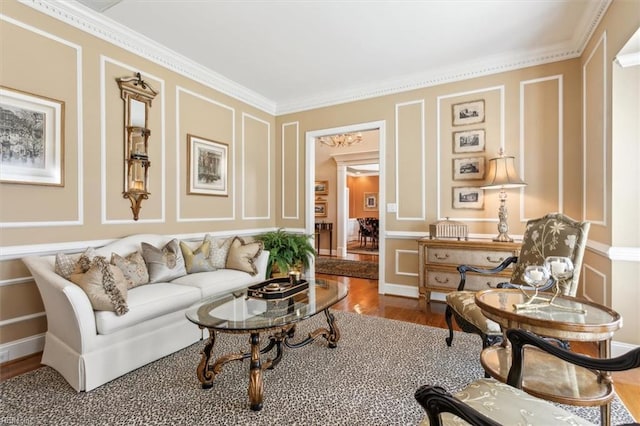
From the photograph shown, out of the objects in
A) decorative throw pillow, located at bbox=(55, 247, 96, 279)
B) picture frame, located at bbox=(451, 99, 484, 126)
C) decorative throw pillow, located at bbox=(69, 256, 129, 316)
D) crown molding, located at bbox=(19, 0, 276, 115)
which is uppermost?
crown molding, located at bbox=(19, 0, 276, 115)

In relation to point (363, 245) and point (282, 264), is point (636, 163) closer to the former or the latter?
point (282, 264)

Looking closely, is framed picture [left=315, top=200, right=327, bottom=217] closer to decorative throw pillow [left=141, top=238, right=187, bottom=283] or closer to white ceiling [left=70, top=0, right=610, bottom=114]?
white ceiling [left=70, top=0, right=610, bottom=114]

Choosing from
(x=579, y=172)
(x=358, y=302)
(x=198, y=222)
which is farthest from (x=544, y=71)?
(x=198, y=222)

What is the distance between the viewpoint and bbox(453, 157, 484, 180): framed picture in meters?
3.77

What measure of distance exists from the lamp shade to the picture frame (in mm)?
674

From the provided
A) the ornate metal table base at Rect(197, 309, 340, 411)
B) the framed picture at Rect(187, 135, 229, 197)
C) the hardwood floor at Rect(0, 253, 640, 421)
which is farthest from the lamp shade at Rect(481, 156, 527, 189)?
the framed picture at Rect(187, 135, 229, 197)

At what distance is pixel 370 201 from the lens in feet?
37.6

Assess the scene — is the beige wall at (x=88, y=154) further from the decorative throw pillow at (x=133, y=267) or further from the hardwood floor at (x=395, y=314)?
the decorative throw pillow at (x=133, y=267)

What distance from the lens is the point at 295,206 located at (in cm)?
512

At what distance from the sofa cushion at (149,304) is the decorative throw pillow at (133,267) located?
0.23ft

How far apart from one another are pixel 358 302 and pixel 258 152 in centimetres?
276

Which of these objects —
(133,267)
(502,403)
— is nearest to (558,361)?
(502,403)

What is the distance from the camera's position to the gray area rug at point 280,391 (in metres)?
1.71

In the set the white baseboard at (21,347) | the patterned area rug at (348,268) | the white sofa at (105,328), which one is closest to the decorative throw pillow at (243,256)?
the white sofa at (105,328)
